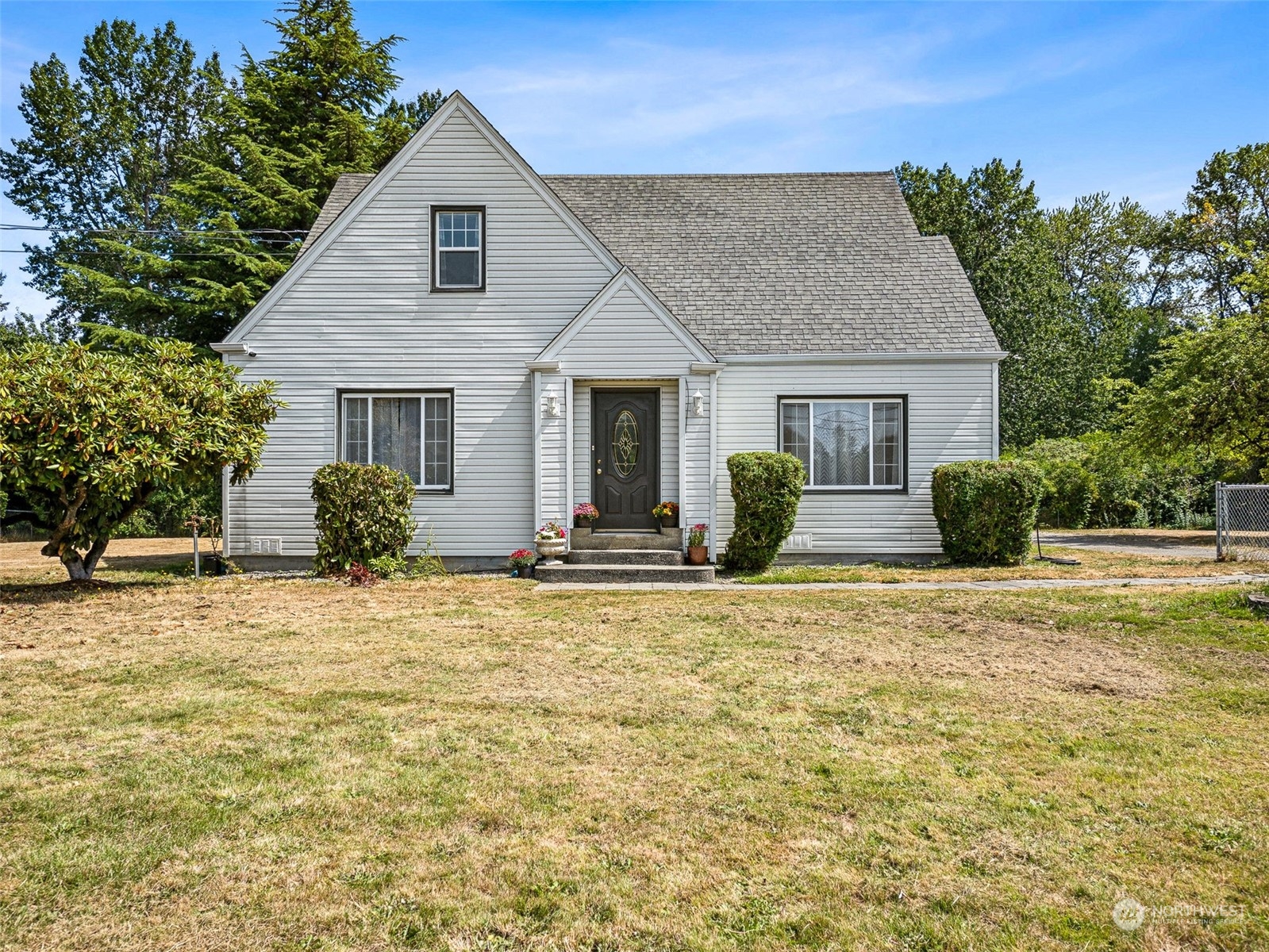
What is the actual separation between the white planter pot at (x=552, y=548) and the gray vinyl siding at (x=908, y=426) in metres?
3.12

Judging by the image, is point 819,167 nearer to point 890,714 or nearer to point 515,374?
point 515,374

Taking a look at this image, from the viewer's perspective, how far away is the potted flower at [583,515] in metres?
12.7

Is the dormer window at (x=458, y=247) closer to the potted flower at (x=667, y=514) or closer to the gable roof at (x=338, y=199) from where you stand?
the gable roof at (x=338, y=199)

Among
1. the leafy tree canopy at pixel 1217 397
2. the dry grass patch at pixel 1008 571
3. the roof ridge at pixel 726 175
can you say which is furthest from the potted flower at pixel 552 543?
the leafy tree canopy at pixel 1217 397

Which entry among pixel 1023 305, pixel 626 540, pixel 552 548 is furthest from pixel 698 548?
pixel 1023 305

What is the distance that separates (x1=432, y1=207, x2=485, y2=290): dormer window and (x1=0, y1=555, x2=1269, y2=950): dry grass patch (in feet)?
24.3

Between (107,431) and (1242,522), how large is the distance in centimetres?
1765

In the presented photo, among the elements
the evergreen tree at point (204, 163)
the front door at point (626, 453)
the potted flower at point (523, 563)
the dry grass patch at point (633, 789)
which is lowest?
the dry grass patch at point (633, 789)

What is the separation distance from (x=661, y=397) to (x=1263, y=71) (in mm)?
18302

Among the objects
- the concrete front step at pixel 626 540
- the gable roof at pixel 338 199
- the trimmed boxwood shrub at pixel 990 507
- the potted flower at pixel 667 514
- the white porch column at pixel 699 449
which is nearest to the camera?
the trimmed boxwood shrub at pixel 990 507

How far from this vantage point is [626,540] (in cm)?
1245

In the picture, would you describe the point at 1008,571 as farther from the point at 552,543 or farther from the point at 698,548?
the point at 552,543

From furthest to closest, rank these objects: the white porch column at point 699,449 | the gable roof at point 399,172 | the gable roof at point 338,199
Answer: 1. the gable roof at point 338,199
2. the gable roof at point 399,172
3. the white porch column at point 699,449

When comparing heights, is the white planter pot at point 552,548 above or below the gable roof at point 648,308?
below
